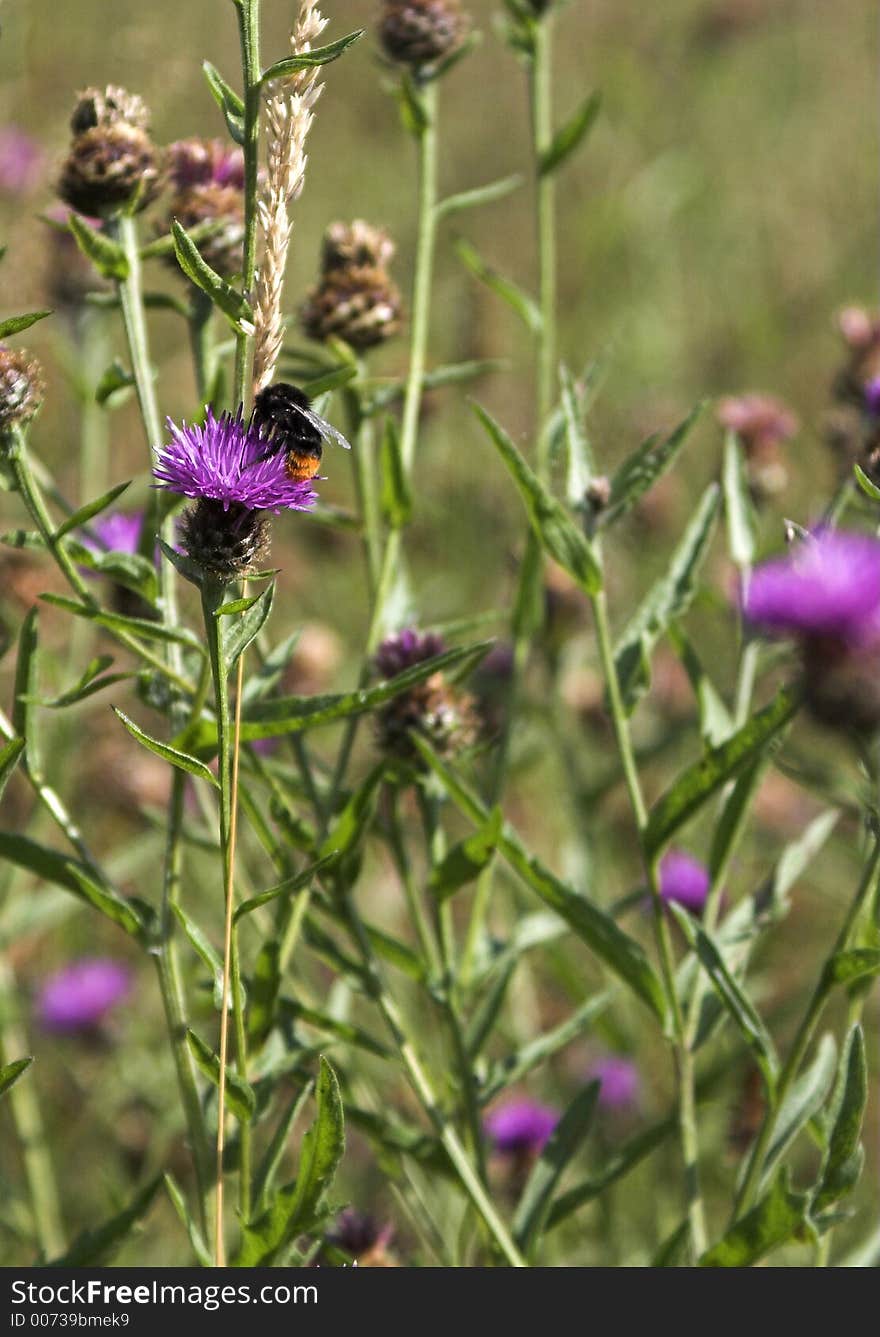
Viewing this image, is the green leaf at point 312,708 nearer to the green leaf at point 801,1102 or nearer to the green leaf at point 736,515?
the green leaf at point 736,515

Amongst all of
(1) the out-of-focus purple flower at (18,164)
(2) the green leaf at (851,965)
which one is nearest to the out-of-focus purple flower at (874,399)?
(2) the green leaf at (851,965)

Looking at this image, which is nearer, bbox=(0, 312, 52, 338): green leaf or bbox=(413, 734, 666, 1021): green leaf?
bbox=(0, 312, 52, 338): green leaf

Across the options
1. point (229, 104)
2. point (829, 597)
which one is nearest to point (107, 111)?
point (229, 104)

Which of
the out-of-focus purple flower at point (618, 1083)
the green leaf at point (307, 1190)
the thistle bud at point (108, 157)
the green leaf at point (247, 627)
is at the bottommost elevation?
the green leaf at point (307, 1190)

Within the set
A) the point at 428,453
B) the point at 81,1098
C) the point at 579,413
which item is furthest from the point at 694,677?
the point at 428,453

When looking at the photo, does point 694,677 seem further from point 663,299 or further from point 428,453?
point 663,299

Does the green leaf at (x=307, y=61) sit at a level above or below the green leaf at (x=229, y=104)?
below

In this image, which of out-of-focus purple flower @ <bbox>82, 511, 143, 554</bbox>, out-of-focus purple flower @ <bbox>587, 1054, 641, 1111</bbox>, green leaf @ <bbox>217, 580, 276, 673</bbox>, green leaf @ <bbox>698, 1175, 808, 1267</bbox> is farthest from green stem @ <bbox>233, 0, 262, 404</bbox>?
out-of-focus purple flower @ <bbox>587, 1054, 641, 1111</bbox>

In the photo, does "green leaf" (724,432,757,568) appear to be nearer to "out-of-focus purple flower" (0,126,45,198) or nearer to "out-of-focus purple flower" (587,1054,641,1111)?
"out-of-focus purple flower" (587,1054,641,1111)
